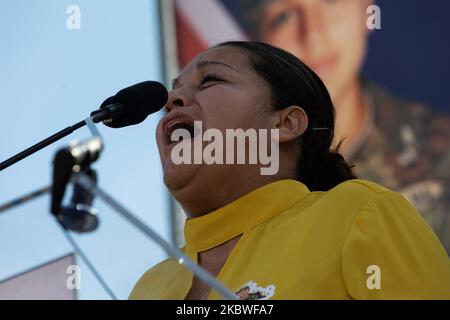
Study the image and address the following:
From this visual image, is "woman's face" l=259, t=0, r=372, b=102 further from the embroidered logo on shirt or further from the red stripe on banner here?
the embroidered logo on shirt

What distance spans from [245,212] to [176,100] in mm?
309

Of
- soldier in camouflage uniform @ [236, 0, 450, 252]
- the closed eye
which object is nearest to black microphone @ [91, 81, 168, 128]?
the closed eye

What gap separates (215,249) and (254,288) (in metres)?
0.31

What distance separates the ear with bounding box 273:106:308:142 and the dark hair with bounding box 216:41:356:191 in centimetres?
2

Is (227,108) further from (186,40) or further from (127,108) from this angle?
(186,40)

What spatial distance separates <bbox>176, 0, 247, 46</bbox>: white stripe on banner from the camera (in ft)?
18.2

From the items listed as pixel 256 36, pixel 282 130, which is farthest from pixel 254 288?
pixel 256 36

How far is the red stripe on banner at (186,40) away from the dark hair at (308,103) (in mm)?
2961

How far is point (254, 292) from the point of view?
1.92 meters

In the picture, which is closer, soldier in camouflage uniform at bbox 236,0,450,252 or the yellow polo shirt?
the yellow polo shirt

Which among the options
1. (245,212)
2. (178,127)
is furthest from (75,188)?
(178,127)

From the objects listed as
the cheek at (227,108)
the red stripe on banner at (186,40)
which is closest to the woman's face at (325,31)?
the red stripe on banner at (186,40)

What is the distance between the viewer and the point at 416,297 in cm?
182

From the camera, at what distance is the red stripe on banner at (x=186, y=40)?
18.0 ft
